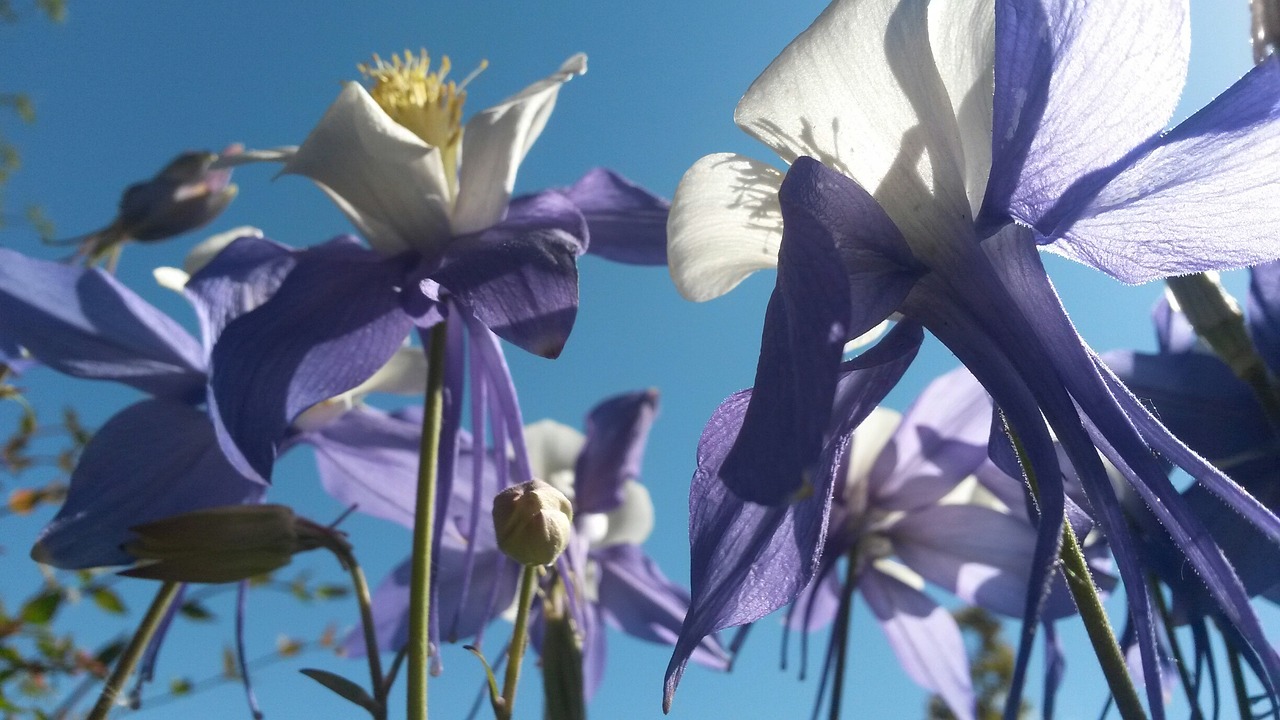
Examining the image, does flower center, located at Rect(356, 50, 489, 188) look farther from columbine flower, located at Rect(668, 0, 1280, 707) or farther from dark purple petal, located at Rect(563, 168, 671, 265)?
columbine flower, located at Rect(668, 0, 1280, 707)

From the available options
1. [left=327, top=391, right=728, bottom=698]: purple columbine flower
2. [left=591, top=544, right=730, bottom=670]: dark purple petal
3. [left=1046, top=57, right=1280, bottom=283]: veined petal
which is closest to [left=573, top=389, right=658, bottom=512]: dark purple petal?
[left=327, top=391, right=728, bottom=698]: purple columbine flower

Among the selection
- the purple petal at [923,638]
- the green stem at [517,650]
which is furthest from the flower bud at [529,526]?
the purple petal at [923,638]

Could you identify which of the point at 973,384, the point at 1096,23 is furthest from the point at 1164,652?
the point at 973,384

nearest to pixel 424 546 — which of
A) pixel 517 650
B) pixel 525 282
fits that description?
pixel 517 650

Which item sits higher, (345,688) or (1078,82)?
(1078,82)

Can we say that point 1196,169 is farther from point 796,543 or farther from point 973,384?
point 973,384

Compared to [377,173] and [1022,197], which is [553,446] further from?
[1022,197]
